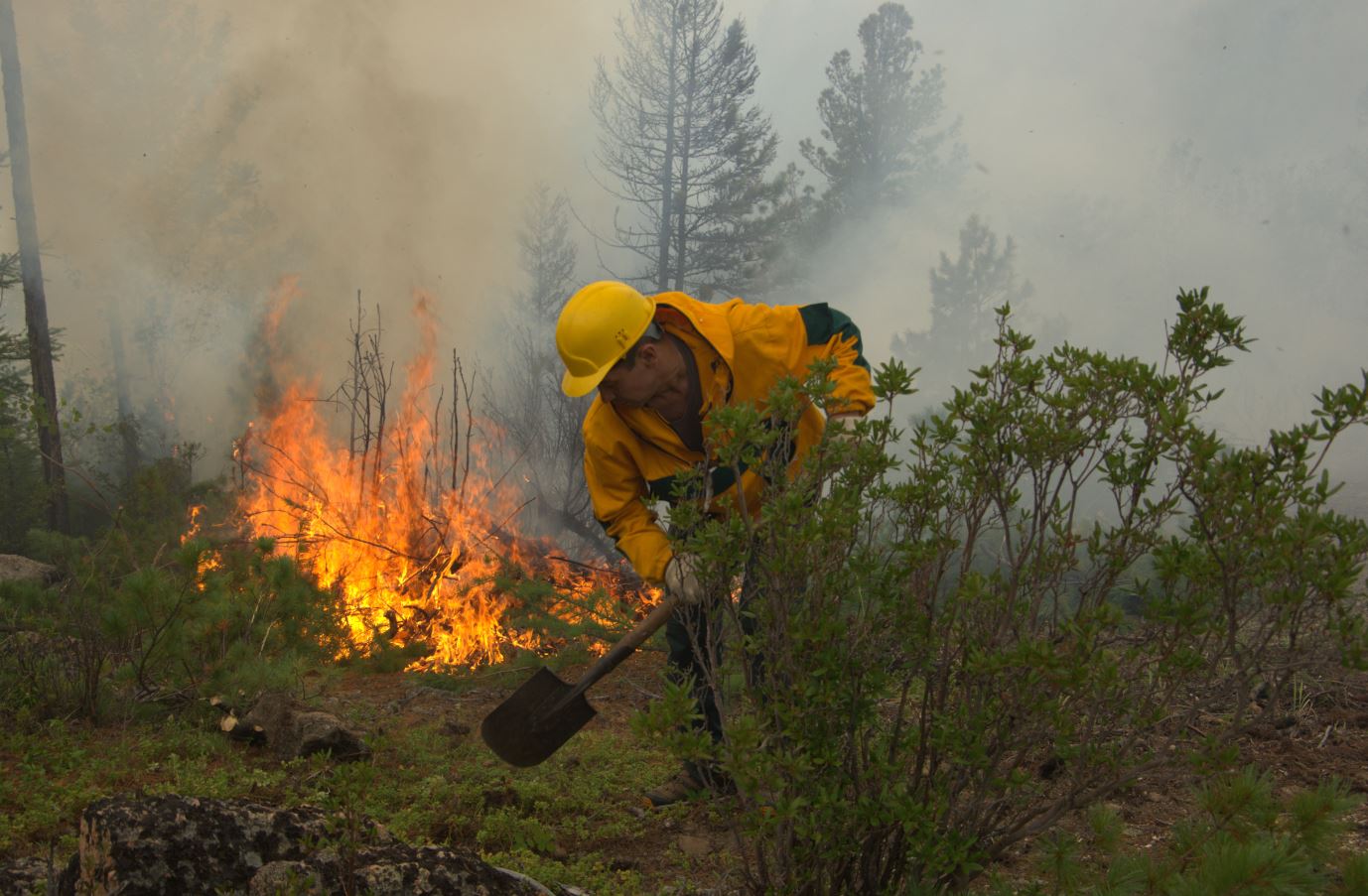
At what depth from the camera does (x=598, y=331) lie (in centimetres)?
346

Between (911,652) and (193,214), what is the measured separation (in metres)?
23.7

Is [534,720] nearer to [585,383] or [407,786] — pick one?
[407,786]

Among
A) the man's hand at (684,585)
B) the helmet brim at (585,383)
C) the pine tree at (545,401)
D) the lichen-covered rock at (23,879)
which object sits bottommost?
the lichen-covered rock at (23,879)

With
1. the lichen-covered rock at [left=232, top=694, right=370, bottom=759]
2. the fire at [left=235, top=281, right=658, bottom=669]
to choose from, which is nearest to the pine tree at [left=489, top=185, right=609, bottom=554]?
the fire at [left=235, top=281, right=658, bottom=669]

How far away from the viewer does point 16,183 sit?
14.2m

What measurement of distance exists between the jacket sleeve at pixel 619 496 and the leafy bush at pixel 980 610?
4.87 feet

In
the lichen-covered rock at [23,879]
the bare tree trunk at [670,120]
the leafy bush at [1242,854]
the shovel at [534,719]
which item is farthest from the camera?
the bare tree trunk at [670,120]

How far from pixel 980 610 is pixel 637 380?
1665mm

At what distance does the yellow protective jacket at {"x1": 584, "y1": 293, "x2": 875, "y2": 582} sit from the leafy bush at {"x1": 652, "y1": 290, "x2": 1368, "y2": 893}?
3.92 ft

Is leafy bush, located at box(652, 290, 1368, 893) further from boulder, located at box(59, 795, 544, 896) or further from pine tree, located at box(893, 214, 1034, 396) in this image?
pine tree, located at box(893, 214, 1034, 396)

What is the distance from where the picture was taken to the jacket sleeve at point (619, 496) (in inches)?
150

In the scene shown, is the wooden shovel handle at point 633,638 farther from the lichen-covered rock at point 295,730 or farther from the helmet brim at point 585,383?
the lichen-covered rock at point 295,730

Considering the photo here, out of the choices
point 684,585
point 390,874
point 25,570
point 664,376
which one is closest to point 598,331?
point 664,376

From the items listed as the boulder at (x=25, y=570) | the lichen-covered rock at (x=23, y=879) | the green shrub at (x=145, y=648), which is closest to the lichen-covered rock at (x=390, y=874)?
the lichen-covered rock at (x=23, y=879)
